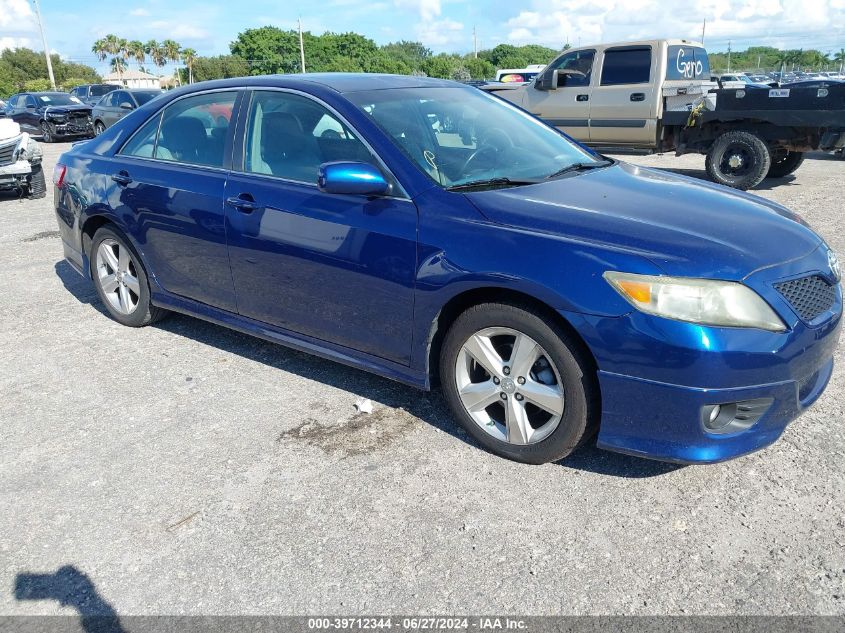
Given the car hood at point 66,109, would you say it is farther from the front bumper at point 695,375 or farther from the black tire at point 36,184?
the front bumper at point 695,375

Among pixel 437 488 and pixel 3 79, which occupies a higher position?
pixel 3 79

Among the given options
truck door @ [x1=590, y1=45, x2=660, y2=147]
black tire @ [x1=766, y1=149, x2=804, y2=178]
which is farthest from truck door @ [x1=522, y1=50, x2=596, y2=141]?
black tire @ [x1=766, y1=149, x2=804, y2=178]

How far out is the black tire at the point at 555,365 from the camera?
2.87 metres

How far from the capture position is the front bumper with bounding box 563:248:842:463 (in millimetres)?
2611

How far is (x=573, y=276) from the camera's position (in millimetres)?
2775

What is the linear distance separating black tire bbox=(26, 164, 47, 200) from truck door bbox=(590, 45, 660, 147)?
8.91 m

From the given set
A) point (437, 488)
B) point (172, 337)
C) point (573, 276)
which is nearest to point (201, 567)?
point (437, 488)

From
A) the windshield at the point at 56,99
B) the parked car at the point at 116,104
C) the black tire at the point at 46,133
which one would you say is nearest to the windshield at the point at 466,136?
the parked car at the point at 116,104

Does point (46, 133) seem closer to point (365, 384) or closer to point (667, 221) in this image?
point (365, 384)

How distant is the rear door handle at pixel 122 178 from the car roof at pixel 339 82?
27.9 inches

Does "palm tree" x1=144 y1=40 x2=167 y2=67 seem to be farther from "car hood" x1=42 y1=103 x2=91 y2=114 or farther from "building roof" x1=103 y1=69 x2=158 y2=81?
"car hood" x1=42 y1=103 x2=91 y2=114

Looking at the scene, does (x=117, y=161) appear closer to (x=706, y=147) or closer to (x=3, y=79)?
(x=706, y=147)

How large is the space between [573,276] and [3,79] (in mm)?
74218

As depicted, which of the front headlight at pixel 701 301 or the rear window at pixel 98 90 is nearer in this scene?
the front headlight at pixel 701 301
